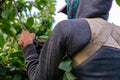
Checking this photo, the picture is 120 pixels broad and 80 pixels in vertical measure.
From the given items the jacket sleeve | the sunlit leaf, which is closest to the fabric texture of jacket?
the jacket sleeve

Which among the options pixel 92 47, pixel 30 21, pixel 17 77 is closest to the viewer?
pixel 92 47

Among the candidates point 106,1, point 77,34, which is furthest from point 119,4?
point 77,34

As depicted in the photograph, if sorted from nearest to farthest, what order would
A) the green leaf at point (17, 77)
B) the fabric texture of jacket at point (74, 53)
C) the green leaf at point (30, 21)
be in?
the fabric texture of jacket at point (74, 53), the green leaf at point (17, 77), the green leaf at point (30, 21)

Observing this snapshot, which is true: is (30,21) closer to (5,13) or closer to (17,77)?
(5,13)

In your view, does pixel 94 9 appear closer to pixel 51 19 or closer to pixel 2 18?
pixel 2 18

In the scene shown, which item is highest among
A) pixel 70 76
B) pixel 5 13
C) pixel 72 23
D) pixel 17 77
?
pixel 72 23

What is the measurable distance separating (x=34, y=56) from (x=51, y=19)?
3.37m

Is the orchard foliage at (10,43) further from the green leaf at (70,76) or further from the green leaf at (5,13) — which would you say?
the green leaf at (70,76)

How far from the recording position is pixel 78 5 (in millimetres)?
2354

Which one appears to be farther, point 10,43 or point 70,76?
point 10,43

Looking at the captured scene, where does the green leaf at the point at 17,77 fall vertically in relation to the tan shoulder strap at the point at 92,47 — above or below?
below

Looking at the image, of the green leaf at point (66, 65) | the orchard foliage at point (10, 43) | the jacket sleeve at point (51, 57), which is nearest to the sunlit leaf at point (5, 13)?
the orchard foliage at point (10, 43)

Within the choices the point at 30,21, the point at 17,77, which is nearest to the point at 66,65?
the point at 17,77

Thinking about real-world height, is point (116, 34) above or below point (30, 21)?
above
